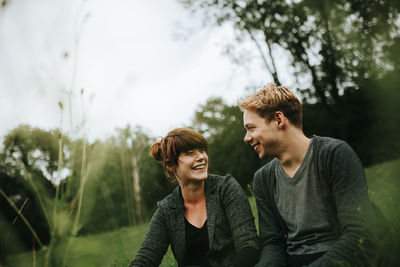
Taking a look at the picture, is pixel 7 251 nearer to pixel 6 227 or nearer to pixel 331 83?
pixel 6 227

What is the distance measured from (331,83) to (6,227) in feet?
54.5

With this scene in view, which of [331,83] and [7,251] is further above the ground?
[331,83]

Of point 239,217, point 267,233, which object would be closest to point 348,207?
point 267,233

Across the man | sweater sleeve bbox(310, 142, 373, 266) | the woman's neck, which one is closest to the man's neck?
the man

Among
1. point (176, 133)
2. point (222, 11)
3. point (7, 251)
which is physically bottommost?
point (7, 251)

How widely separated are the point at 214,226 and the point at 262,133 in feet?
2.70

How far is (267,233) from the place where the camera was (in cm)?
236

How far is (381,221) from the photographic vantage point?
6.05 ft

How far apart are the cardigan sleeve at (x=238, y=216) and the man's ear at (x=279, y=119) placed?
0.66 meters

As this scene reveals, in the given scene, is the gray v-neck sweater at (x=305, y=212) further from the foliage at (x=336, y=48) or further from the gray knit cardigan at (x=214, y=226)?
the foliage at (x=336, y=48)

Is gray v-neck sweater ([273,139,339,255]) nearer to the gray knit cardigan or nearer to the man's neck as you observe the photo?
the man's neck

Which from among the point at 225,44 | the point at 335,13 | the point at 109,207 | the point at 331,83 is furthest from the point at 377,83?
the point at 109,207

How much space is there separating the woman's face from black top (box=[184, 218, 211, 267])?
39 centimetres

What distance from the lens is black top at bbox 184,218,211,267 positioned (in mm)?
2572
